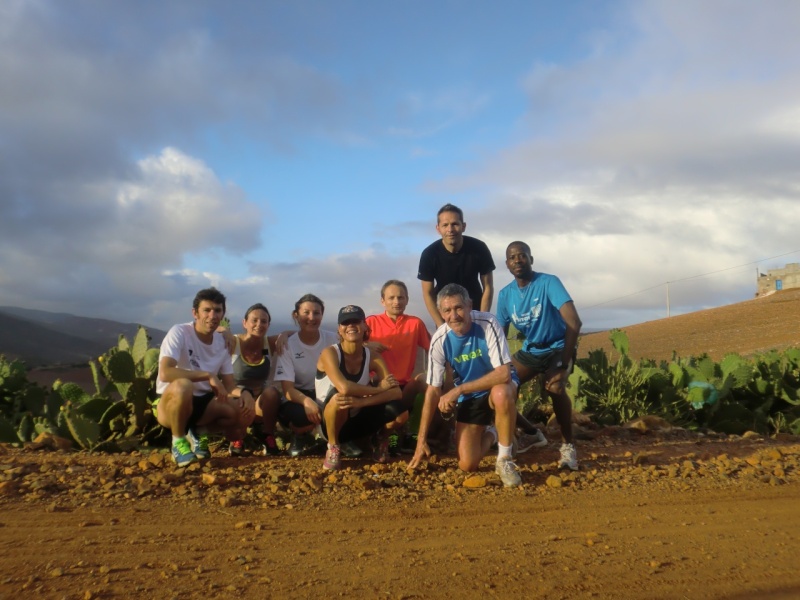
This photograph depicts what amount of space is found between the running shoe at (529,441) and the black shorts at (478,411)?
91 centimetres

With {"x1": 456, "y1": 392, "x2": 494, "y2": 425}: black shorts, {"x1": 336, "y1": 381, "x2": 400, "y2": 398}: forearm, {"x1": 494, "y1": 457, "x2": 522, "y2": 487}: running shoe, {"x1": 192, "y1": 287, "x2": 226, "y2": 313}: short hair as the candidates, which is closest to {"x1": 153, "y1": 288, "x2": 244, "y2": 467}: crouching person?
{"x1": 192, "y1": 287, "x2": 226, "y2": 313}: short hair

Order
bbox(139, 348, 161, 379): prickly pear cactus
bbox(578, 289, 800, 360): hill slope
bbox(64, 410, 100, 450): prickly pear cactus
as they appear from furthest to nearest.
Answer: bbox(578, 289, 800, 360): hill slope → bbox(139, 348, 161, 379): prickly pear cactus → bbox(64, 410, 100, 450): prickly pear cactus

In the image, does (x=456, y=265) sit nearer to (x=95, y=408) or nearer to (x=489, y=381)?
(x=489, y=381)

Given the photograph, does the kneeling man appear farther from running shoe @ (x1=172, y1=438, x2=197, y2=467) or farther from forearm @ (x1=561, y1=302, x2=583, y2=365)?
running shoe @ (x1=172, y1=438, x2=197, y2=467)

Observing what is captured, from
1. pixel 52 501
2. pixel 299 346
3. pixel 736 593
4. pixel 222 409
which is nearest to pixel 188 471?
pixel 222 409

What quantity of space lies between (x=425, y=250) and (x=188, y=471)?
2.77 m

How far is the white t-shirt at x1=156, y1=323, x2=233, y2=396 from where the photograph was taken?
534 centimetres

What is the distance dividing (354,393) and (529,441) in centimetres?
208

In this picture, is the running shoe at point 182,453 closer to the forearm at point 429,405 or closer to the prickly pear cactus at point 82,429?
the prickly pear cactus at point 82,429

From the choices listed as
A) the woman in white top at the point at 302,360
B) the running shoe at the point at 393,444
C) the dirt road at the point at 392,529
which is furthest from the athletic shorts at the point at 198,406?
the running shoe at the point at 393,444

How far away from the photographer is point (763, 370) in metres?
9.70

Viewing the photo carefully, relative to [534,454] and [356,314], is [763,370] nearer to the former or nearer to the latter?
[534,454]

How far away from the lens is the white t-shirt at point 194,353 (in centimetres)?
534

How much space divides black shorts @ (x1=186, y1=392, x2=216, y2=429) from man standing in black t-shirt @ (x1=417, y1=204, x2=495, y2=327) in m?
2.06
